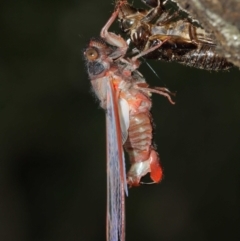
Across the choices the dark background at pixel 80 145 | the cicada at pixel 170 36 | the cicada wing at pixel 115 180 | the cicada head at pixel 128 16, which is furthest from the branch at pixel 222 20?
the dark background at pixel 80 145

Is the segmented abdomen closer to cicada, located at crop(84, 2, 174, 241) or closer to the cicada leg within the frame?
cicada, located at crop(84, 2, 174, 241)

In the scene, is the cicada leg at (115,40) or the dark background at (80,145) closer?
the cicada leg at (115,40)

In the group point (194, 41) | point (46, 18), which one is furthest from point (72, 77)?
point (194, 41)

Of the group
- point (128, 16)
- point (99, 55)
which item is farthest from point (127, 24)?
point (99, 55)

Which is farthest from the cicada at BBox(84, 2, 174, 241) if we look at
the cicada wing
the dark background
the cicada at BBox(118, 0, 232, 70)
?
the dark background

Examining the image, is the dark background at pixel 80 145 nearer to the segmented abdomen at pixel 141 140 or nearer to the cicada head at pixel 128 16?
the segmented abdomen at pixel 141 140
